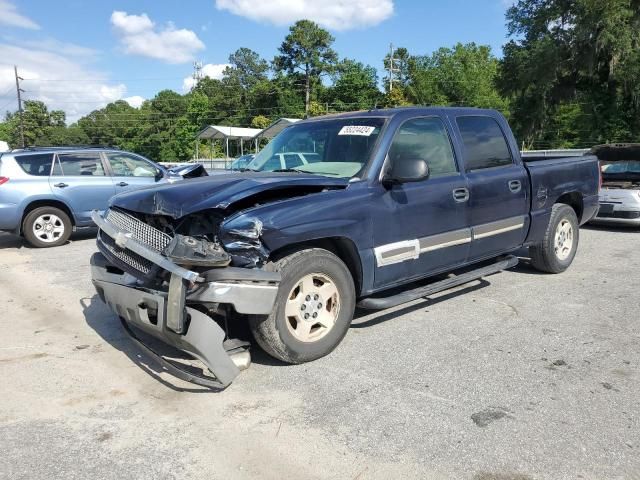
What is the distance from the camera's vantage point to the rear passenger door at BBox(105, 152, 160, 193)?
987cm

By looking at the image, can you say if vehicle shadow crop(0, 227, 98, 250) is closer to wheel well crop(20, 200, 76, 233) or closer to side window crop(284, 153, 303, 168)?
wheel well crop(20, 200, 76, 233)

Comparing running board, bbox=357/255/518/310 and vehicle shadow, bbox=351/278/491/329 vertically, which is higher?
running board, bbox=357/255/518/310

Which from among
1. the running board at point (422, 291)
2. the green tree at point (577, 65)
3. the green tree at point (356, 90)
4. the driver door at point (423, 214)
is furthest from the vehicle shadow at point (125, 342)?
the green tree at point (356, 90)

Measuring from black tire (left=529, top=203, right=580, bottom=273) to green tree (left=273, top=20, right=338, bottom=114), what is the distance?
221 ft

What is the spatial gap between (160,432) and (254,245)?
1245mm

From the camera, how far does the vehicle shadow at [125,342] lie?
150 inches

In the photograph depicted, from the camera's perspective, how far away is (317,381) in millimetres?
3693

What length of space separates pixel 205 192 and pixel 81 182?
22.3 feet

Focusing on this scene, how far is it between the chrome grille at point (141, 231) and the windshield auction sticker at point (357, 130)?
74.5 inches

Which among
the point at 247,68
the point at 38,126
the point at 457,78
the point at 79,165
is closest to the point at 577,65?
the point at 79,165

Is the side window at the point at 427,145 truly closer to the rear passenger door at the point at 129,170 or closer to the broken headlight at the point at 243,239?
the broken headlight at the point at 243,239

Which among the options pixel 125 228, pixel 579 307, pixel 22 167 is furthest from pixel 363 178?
pixel 22 167

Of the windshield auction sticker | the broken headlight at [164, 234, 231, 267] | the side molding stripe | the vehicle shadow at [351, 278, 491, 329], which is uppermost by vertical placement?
the windshield auction sticker

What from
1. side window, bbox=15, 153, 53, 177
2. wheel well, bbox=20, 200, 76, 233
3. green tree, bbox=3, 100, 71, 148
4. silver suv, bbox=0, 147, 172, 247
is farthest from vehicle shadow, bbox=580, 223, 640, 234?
green tree, bbox=3, 100, 71, 148
